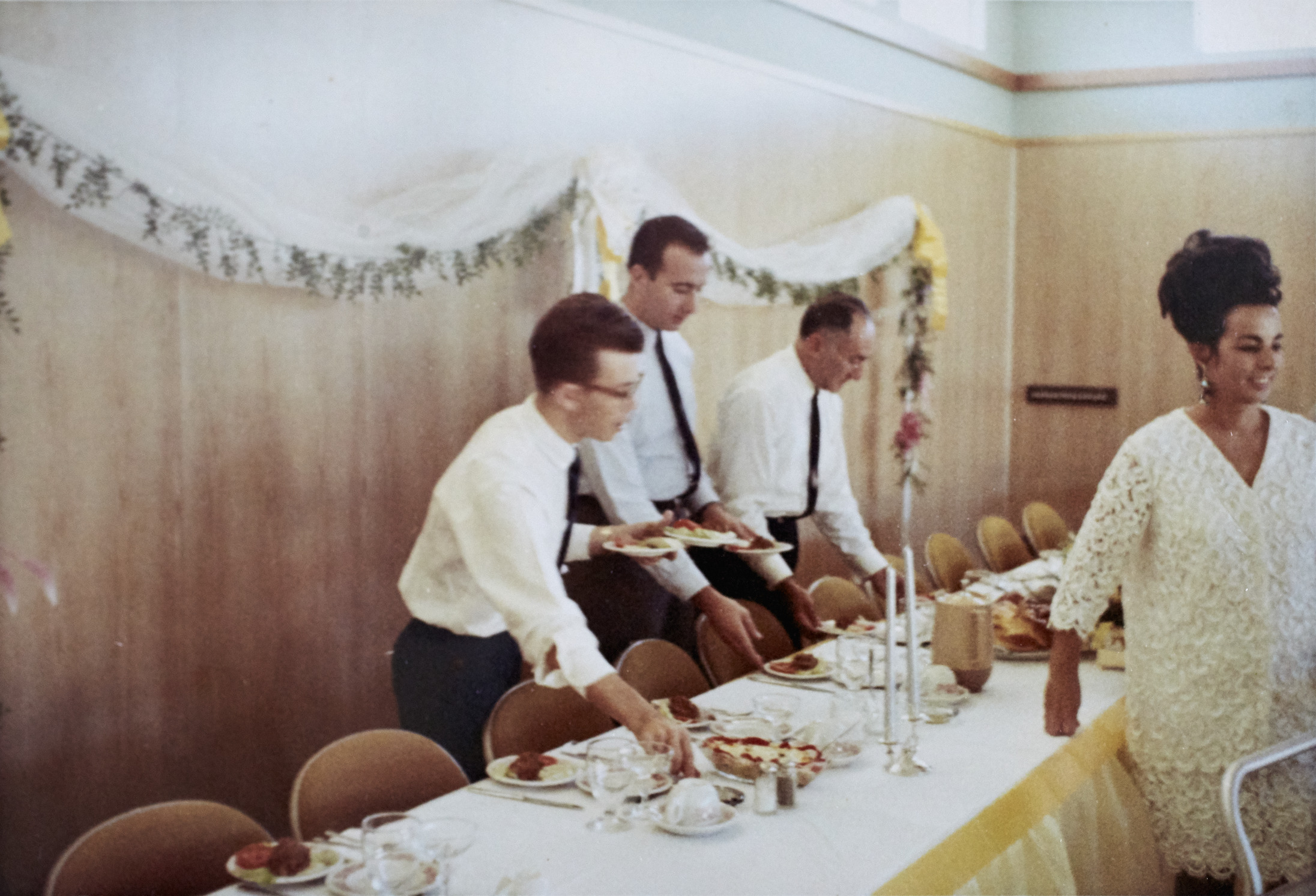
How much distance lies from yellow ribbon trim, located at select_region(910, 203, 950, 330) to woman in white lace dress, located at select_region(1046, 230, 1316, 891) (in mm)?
4033

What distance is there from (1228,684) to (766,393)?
82.5 inches

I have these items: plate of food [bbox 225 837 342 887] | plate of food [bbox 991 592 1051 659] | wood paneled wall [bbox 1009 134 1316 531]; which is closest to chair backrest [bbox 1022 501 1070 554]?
wood paneled wall [bbox 1009 134 1316 531]

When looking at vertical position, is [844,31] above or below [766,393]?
above

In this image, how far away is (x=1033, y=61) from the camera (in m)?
6.50

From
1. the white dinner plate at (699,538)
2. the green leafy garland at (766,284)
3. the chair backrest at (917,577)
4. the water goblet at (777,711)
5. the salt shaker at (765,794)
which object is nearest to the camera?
the salt shaker at (765,794)

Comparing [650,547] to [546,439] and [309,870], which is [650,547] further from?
[309,870]

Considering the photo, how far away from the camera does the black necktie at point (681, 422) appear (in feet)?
12.7

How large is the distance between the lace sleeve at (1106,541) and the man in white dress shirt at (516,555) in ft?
2.70

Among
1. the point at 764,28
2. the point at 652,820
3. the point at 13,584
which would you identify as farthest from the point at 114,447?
the point at 764,28

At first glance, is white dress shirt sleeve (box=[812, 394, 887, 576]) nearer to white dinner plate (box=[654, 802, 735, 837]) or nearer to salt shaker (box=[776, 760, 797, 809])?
salt shaker (box=[776, 760, 797, 809])

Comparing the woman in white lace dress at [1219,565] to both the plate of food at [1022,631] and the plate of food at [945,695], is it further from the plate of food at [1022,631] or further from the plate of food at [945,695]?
the plate of food at [1022,631]

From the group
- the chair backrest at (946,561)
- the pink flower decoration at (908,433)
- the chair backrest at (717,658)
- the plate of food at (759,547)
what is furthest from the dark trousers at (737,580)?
the pink flower decoration at (908,433)

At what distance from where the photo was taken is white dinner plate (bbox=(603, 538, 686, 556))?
2.87m

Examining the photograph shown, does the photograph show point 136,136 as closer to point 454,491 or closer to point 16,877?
point 454,491
